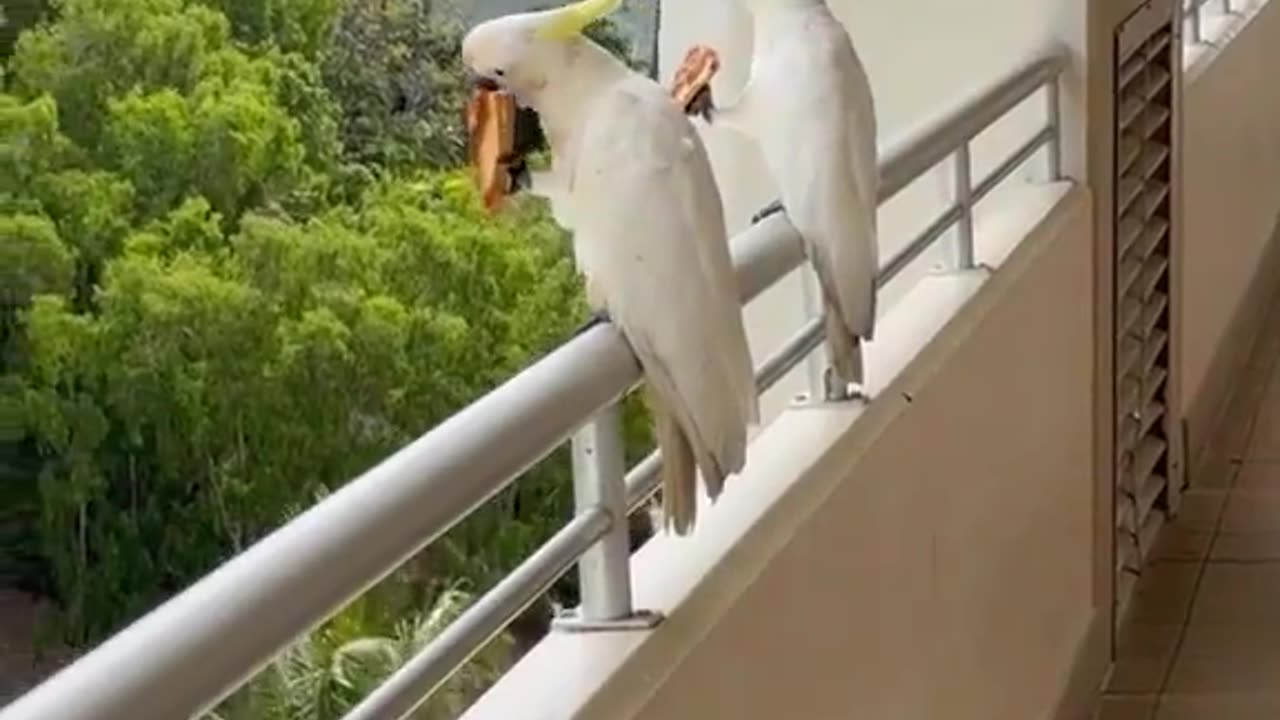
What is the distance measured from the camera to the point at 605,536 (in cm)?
179

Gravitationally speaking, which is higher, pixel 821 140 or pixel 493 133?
pixel 493 133

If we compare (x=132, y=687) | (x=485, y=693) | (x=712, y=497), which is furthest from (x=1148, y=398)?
(x=132, y=687)

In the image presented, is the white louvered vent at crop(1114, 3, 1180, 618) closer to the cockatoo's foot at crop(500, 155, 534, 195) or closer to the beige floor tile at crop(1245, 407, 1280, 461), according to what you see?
the beige floor tile at crop(1245, 407, 1280, 461)

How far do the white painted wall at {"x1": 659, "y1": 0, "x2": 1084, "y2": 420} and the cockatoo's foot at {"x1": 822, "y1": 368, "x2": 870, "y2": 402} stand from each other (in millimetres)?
1038

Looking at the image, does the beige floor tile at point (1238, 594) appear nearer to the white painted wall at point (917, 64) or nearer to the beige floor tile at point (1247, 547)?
the beige floor tile at point (1247, 547)

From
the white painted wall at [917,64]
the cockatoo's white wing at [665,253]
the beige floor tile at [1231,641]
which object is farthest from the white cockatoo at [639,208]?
the beige floor tile at [1231,641]

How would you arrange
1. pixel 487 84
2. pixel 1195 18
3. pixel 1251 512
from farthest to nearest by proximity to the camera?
pixel 1195 18
pixel 1251 512
pixel 487 84

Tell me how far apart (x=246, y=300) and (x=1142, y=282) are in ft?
8.15

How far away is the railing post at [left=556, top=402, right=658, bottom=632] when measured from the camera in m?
1.80

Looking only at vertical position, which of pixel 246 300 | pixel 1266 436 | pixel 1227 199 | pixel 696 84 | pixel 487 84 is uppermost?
pixel 487 84

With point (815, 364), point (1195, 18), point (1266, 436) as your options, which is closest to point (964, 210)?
point (815, 364)

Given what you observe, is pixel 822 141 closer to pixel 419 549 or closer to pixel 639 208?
pixel 639 208

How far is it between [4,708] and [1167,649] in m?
3.15

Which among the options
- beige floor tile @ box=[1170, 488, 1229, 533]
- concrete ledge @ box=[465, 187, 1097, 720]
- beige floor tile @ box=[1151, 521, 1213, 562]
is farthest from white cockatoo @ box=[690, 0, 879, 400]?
beige floor tile @ box=[1170, 488, 1229, 533]
